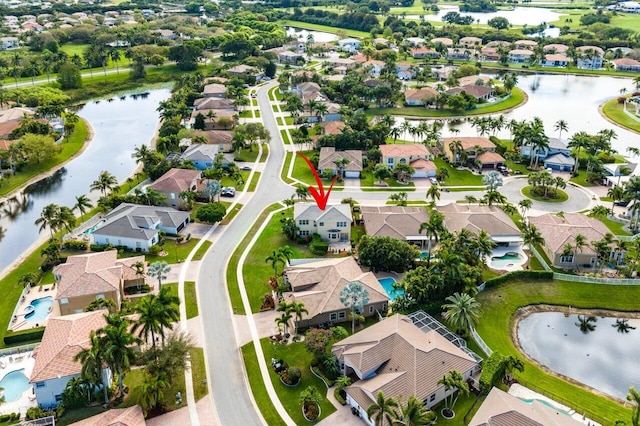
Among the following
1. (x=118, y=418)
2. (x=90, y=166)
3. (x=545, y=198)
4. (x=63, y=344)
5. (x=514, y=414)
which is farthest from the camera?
(x=90, y=166)

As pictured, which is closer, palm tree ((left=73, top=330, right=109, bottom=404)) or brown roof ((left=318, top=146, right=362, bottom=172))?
palm tree ((left=73, top=330, right=109, bottom=404))

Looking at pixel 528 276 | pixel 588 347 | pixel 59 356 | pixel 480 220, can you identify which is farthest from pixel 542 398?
pixel 59 356

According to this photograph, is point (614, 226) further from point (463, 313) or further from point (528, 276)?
point (463, 313)

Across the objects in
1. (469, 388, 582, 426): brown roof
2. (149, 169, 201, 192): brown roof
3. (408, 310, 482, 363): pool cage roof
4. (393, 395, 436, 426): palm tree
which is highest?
(393, 395, 436, 426): palm tree

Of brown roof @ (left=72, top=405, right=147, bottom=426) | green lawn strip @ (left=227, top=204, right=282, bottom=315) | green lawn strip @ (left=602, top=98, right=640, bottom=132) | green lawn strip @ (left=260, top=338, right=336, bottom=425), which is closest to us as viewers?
brown roof @ (left=72, top=405, right=147, bottom=426)

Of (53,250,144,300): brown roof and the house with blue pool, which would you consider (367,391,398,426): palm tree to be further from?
(53,250,144,300): brown roof

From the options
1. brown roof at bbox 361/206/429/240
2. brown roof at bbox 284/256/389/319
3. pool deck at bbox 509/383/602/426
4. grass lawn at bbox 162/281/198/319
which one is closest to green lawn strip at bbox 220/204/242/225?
grass lawn at bbox 162/281/198/319
